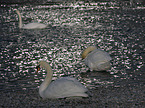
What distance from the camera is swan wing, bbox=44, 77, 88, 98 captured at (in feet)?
29.3

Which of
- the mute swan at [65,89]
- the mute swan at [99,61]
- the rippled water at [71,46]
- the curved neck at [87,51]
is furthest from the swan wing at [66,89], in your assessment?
the curved neck at [87,51]

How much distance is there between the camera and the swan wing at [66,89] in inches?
352

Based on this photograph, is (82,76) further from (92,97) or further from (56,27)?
(56,27)

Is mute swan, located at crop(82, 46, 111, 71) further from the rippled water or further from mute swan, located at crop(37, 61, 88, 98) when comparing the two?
mute swan, located at crop(37, 61, 88, 98)

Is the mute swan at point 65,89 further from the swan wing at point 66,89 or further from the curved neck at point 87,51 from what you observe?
the curved neck at point 87,51

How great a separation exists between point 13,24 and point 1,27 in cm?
163

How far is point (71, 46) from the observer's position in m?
17.1

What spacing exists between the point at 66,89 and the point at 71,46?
8.21m

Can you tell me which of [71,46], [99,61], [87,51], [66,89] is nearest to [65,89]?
[66,89]

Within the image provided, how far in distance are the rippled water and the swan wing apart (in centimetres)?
164

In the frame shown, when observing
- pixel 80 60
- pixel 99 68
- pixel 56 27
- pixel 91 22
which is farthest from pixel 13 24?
pixel 99 68

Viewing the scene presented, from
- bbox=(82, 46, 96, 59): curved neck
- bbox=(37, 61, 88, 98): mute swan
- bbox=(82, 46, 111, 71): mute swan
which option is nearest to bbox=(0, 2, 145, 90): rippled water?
bbox=(82, 46, 111, 71): mute swan

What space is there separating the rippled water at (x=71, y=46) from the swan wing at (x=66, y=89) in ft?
5.37

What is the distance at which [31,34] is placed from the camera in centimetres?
2117
